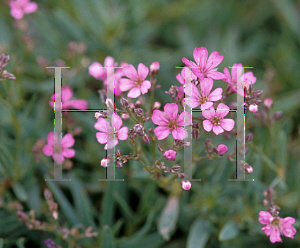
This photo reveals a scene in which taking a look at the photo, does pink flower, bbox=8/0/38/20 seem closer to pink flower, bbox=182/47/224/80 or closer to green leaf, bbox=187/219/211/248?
pink flower, bbox=182/47/224/80

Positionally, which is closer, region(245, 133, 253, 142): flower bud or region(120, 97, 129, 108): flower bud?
region(120, 97, 129, 108): flower bud

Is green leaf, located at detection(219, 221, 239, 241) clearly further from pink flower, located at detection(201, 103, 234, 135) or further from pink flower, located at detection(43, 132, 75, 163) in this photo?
pink flower, located at detection(43, 132, 75, 163)

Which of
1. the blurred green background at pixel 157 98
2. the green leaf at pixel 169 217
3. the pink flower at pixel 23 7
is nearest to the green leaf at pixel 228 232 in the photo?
the blurred green background at pixel 157 98

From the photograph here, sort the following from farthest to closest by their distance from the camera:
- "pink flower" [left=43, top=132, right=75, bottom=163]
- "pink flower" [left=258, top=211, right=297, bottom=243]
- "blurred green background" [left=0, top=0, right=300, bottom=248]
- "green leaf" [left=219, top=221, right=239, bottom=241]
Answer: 1. "blurred green background" [left=0, top=0, right=300, bottom=248]
2. "green leaf" [left=219, top=221, right=239, bottom=241]
3. "pink flower" [left=43, top=132, right=75, bottom=163]
4. "pink flower" [left=258, top=211, right=297, bottom=243]

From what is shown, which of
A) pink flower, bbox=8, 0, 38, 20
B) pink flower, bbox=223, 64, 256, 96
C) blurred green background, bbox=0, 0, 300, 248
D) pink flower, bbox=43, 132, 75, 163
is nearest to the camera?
pink flower, bbox=223, 64, 256, 96

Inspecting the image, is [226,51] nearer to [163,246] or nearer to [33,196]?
[163,246]

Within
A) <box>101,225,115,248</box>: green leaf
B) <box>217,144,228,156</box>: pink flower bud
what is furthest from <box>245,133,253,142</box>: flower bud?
<box>101,225,115,248</box>: green leaf

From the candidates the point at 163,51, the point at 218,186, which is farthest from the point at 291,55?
the point at 218,186

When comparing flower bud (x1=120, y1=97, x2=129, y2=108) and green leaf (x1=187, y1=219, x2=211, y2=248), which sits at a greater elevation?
flower bud (x1=120, y1=97, x2=129, y2=108)

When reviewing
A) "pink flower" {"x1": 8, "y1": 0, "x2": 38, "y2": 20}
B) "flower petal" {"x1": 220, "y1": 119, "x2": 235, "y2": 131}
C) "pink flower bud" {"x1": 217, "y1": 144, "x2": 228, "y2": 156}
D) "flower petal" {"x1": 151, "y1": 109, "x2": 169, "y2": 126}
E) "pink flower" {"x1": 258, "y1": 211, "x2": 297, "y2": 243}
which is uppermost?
"pink flower" {"x1": 8, "y1": 0, "x2": 38, "y2": 20}
